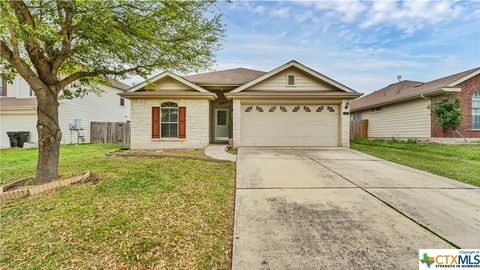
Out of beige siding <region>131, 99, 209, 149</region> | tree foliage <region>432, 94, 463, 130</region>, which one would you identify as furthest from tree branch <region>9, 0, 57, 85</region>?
tree foliage <region>432, 94, 463, 130</region>

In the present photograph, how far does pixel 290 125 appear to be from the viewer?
12.6 m

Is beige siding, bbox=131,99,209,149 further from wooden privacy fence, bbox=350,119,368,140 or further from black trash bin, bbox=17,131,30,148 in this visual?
wooden privacy fence, bbox=350,119,368,140

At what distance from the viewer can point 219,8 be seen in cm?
674

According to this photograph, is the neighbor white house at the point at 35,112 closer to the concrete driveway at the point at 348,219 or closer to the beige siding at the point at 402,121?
the concrete driveway at the point at 348,219

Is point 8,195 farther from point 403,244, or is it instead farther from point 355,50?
point 355,50

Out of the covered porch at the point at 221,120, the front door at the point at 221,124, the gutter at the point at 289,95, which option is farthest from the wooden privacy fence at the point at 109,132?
the gutter at the point at 289,95

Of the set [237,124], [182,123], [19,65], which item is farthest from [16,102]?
[237,124]

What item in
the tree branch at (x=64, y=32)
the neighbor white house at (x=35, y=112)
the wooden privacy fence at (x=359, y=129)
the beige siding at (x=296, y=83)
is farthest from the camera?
the wooden privacy fence at (x=359, y=129)

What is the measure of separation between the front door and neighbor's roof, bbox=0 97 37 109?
38.3 ft

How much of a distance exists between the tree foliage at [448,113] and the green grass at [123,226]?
45.2ft

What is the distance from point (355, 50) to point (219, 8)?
1291cm

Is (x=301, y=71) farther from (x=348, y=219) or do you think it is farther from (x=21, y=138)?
(x=21, y=138)

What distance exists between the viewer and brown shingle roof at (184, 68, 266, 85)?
1374 cm

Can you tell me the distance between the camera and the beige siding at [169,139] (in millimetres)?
12297
